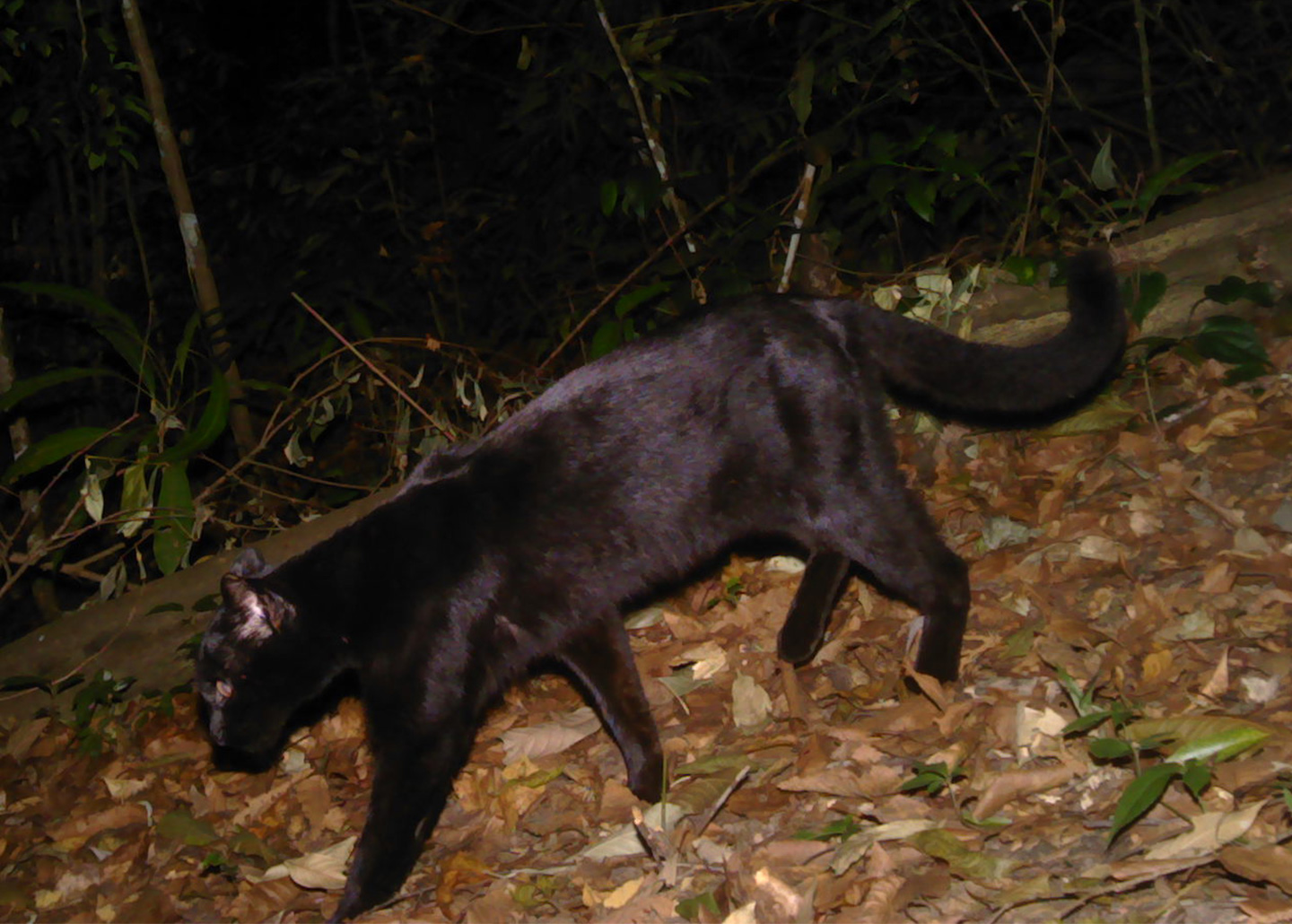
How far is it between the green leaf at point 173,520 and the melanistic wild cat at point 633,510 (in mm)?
1711

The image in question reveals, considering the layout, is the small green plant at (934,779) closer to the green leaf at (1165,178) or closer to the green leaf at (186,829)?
the green leaf at (186,829)

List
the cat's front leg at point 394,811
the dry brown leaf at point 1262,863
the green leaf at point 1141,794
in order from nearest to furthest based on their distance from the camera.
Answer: the dry brown leaf at point 1262,863, the green leaf at point 1141,794, the cat's front leg at point 394,811

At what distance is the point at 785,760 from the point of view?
3.26 m

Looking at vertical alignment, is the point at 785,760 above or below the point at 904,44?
below

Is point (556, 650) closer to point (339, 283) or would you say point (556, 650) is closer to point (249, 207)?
point (339, 283)

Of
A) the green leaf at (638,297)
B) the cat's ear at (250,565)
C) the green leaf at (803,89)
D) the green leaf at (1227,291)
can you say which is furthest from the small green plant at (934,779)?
the green leaf at (803,89)

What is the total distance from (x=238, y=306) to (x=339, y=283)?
56 centimetres

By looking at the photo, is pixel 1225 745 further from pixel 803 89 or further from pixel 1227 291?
pixel 803 89

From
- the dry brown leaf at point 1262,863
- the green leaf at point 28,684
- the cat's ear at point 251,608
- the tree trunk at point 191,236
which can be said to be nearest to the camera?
the dry brown leaf at point 1262,863

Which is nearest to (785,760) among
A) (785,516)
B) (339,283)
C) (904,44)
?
(785,516)

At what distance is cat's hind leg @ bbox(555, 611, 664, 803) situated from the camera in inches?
137

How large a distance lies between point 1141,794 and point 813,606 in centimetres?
153

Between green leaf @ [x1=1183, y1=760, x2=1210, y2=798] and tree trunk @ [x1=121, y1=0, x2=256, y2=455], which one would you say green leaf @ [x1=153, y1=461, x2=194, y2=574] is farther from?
green leaf @ [x1=1183, y1=760, x2=1210, y2=798]

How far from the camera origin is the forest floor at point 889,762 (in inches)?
99.6
